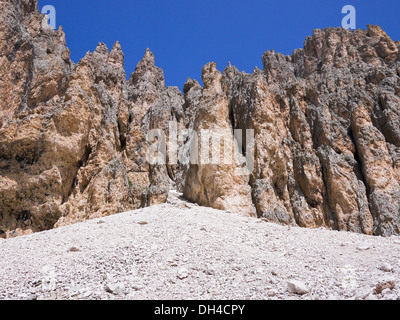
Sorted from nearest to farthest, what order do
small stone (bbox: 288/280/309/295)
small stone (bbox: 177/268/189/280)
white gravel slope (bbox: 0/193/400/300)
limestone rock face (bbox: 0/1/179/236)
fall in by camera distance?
small stone (bbox: 288/280/309/295)
white gravel slope (bbox: 0/193/400/300)
small stone (bbox: 177/268/189/280)
limestone rock face (bbox: 0/1/179/236)

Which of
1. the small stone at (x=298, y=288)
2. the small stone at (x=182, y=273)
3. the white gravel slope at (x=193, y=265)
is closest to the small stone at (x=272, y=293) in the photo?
the white gravel slope at (x=193, y=265)

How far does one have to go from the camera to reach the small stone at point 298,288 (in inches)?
176

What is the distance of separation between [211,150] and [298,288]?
38.8 ft

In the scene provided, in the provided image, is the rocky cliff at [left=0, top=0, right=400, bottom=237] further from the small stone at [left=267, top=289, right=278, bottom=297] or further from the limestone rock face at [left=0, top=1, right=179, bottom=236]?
the small stone at [left=267, top=289, right=278, bottom=297]

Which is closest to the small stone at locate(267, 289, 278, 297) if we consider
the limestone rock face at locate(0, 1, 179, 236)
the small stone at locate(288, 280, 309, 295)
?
the small stone at locate(288, 280, 309, 295)

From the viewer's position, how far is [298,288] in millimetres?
4488

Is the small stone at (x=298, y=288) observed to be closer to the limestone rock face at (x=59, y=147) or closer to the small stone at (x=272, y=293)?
the small stone at (x=272, y=293)

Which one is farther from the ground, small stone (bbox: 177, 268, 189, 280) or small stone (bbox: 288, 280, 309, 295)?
small stone (bbox: 177, 268, 189, 280)

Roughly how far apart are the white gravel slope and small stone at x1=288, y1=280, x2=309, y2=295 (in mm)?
17

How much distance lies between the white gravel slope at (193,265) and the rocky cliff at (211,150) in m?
6.06

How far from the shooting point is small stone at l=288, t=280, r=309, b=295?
4.47 metres

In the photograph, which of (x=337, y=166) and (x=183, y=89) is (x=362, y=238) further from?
(x=183, y=89)
